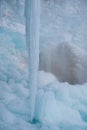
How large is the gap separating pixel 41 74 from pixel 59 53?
142cm

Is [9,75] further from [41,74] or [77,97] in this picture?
[77,97]

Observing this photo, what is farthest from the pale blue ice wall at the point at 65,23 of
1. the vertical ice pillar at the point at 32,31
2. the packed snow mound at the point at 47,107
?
the vertical ice pillar at the point at 32,31

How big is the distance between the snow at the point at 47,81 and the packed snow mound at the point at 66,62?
0.05 m

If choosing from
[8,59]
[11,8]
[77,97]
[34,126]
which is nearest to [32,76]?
[34,126]

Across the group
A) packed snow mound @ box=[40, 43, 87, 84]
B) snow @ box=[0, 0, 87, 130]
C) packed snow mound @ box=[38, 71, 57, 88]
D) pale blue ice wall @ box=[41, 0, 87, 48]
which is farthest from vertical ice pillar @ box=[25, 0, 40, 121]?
pale blue ice wall @ box=[41, 0, 87, 48]

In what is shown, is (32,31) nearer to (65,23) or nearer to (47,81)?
(47,81)

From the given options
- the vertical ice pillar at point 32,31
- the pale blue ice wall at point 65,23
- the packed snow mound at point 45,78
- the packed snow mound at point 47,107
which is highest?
the vertical ice pillar at point 32,31

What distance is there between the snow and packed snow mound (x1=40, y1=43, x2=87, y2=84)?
0.18 feet

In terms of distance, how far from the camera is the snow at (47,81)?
679 centimetres

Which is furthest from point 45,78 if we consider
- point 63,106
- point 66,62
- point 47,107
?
point 47,107

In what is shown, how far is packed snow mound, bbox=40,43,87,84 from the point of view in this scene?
1077 cm

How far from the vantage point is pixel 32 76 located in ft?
17.4

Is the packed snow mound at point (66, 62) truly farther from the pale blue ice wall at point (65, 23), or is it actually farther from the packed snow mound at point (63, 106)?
the packed snow mound at point (63, 106)

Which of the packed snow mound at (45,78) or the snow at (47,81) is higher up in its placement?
the snow at (47,81)
